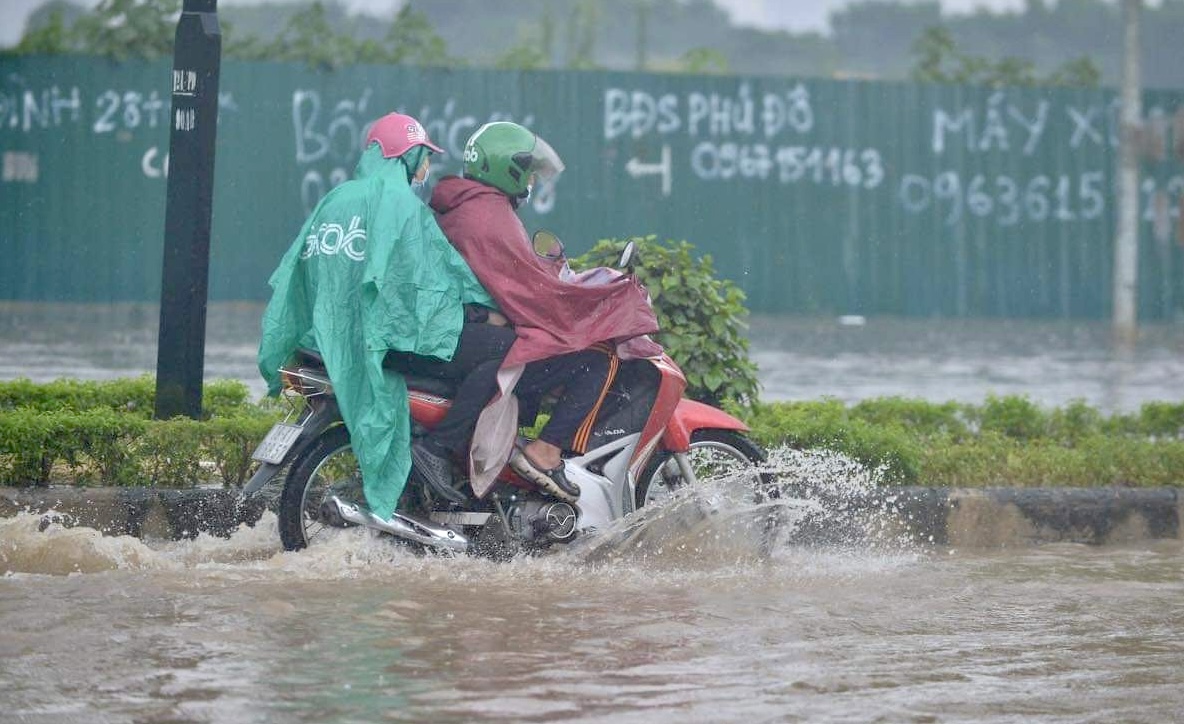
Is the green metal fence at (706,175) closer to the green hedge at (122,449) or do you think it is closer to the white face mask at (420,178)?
the green hedge at (122,449)

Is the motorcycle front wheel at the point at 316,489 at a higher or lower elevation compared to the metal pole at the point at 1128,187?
lower

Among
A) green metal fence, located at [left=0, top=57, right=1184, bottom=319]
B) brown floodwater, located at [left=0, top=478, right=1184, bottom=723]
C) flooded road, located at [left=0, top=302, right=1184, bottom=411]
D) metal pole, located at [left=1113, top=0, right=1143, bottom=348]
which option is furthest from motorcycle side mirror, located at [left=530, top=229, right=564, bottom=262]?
metal pole, located at [left=1113, top=0, right=1143, bottom=348]

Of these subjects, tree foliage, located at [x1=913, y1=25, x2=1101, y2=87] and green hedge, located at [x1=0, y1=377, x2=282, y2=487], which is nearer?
green hedge, located at [x1=0, y1=377, x2=282, y2=487]

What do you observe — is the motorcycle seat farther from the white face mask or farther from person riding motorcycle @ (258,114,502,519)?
the white face mask

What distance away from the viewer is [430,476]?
6.19m

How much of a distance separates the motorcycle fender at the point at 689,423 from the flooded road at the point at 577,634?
0.37 meters

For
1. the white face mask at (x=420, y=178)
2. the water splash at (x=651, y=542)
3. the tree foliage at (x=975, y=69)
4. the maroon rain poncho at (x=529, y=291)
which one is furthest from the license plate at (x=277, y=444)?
the tree foliage at (x=975, y=69)

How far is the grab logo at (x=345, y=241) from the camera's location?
241 inches

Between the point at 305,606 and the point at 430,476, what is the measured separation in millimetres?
743

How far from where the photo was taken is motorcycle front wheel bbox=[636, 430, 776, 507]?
665cm

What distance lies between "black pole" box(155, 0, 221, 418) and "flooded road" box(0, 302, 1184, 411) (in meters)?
3.50

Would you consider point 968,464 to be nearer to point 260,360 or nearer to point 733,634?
point 733,634

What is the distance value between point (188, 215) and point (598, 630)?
277 centimetres

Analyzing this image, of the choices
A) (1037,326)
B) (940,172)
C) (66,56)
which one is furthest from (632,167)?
(66,56)
